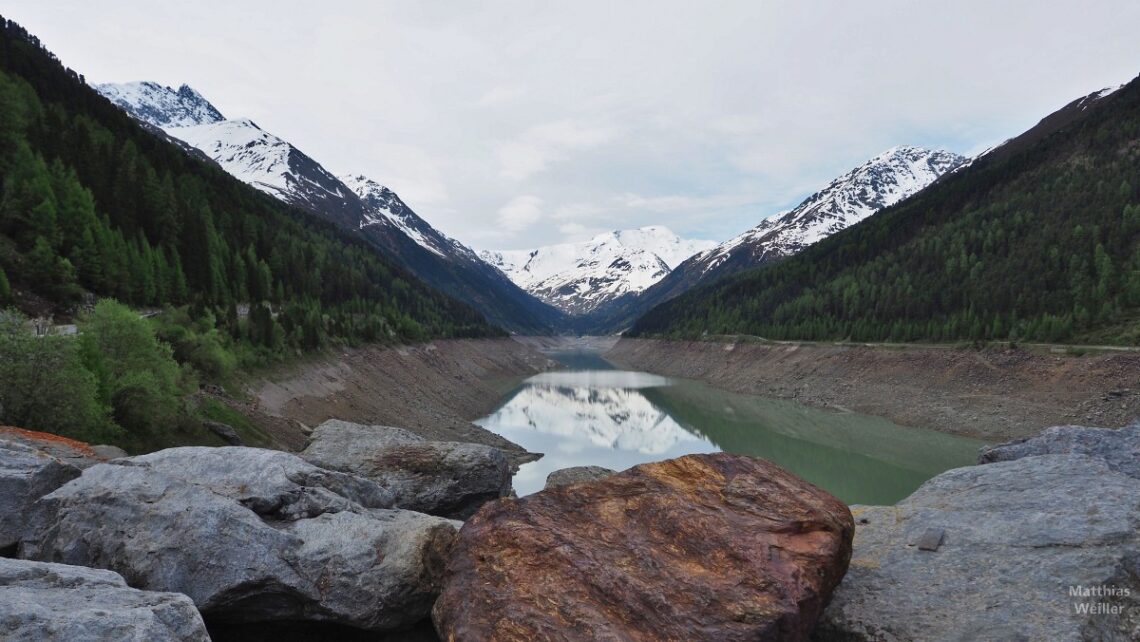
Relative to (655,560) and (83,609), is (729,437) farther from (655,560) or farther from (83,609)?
(83,609)

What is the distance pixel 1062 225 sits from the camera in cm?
8381

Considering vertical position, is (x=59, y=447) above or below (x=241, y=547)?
above

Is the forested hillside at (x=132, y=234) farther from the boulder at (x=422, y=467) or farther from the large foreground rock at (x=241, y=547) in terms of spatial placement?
the large foreground rock at (x=241, y=547)

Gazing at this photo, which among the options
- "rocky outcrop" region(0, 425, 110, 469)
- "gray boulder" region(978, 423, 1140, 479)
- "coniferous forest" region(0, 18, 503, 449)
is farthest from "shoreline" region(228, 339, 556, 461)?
"gray boulder" region(978, 423, 1140, 479)

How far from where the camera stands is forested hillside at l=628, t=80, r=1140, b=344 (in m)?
64.2

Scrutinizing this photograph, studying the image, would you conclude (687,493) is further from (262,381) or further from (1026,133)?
(1026,133)

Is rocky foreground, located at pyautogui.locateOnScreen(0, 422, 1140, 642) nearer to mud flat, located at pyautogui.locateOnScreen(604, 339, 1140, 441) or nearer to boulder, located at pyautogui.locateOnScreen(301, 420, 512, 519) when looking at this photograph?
boulder, located at pyautogui.locateOnScreen(301, 420, 512, 519)

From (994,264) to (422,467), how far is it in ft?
349

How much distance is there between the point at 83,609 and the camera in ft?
16.2

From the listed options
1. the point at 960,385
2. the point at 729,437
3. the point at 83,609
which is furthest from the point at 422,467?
the point at 960,385

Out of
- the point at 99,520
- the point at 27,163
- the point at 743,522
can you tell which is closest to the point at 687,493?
the point at 743,522

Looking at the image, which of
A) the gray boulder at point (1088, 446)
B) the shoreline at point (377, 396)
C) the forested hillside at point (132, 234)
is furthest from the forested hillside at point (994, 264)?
the forested hillside at point (132, 234)

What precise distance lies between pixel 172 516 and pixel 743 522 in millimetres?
8246

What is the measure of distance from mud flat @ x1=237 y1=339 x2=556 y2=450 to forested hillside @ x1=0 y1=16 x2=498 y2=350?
3834 mm
